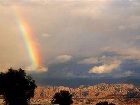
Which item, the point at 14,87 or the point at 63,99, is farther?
the point at 63,99

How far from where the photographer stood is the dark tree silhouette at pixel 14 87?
280 feet

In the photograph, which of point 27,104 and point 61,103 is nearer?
point 27,104

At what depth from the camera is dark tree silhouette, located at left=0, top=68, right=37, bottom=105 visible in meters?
85.3

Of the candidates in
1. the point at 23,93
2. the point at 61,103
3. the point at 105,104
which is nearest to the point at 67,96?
the point at 61,103

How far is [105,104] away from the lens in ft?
375

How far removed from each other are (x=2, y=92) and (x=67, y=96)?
1091 inches

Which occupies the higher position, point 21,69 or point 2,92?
point 21,69

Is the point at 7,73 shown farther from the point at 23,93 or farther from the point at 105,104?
the point at 105,104

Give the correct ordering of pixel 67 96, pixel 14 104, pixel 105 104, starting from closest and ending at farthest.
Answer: pixel 14 104 < pixel 67 96 < pixel 105 104

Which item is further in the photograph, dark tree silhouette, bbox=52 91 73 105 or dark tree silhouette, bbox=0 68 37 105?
dark tree silhouette, bbox=52 91 73 105

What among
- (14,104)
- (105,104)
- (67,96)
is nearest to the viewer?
(14,104)

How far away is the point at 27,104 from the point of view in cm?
8856

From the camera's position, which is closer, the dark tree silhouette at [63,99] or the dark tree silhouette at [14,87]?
the dark tree silhouette at [14,87]

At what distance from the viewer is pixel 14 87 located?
85.0 m
